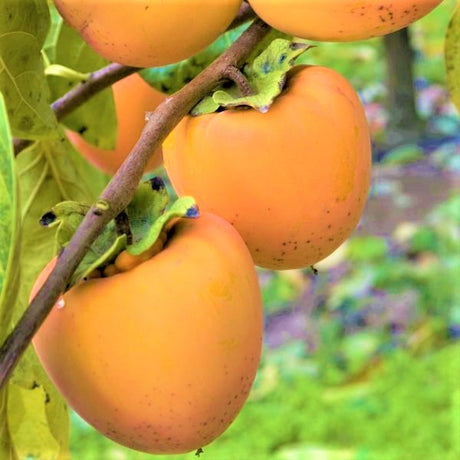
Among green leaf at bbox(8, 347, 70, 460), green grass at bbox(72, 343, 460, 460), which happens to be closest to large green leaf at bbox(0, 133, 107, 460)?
green leaf at bbox(8, 347, 70, 460)

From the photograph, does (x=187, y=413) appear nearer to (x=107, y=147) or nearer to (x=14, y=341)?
(x=14, y=341)

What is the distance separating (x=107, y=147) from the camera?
665mm

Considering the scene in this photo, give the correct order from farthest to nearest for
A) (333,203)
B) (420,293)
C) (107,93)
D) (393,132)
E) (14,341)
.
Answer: (393,132) < (420,293) < (107,93) < (333,203) < (14,341)

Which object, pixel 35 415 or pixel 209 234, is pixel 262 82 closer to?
pixel 209 234

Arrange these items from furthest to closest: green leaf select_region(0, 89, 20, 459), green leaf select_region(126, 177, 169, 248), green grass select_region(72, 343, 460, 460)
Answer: green grass select_region(72, 343, 460, 460) < green leaf select_region(126, 177, 169, 248) < green leaf select_region(0, 89, 20, 459)

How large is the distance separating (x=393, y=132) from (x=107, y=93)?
336cm

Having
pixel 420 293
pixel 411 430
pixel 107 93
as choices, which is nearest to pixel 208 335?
pixel 107 93

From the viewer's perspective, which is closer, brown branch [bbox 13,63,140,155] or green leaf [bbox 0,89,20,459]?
green leaf [bbox 0,89,20,459]

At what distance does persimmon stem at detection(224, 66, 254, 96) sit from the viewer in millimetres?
438

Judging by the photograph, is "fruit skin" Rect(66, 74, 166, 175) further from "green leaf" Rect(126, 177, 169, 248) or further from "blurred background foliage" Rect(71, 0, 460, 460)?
"blurred background foliage" Rect(71, 0, 460, 460)

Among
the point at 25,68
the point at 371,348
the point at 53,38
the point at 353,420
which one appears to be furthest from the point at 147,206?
the point at 371,348

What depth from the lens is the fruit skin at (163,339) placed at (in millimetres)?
389

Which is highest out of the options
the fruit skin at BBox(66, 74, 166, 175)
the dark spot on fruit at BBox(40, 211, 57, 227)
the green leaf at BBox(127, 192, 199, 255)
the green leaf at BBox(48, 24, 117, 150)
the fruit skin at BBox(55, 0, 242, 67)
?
the fruit skin at BBox(55, 0, 242, 67)

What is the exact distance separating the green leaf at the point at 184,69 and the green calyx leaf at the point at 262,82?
112mm
